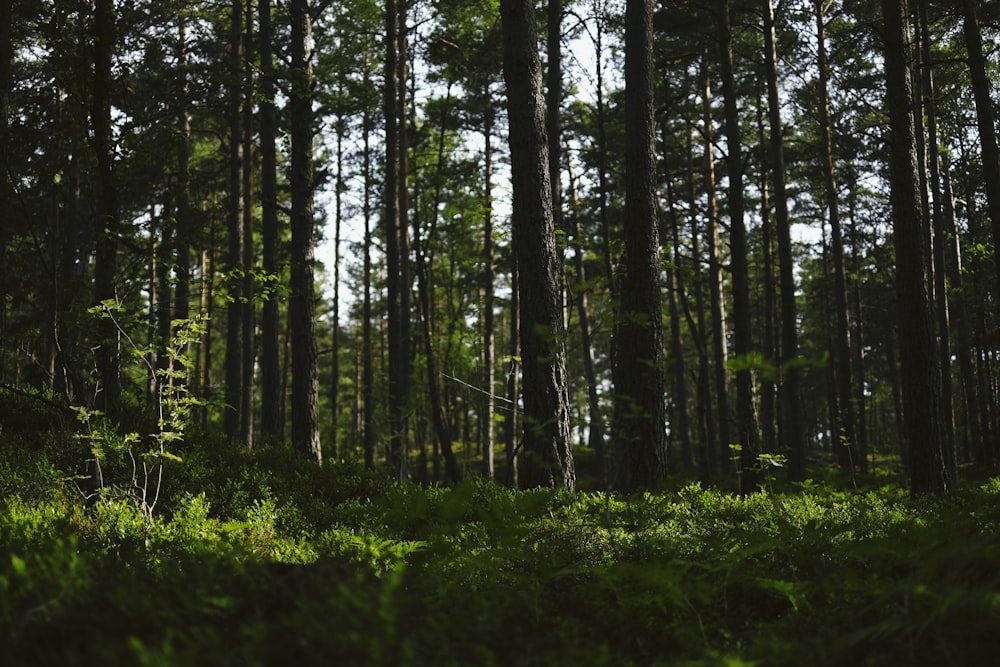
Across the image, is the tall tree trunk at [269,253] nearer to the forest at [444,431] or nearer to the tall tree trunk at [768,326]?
the forest at [444,431]

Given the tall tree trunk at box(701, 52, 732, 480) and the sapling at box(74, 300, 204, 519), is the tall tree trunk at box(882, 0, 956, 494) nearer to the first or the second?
the tall tree trunk at box(701, 52, 732, 480)

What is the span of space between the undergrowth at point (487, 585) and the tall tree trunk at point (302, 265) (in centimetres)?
458

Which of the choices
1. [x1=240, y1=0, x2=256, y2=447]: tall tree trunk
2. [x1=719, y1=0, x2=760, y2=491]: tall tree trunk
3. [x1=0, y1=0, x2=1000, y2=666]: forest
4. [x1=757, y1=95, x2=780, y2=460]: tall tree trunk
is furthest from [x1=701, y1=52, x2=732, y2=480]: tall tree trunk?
[x1=240, y1=0, x2=256, y2=447]: tall tree trunk

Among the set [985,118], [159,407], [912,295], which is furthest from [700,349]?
[159,407]

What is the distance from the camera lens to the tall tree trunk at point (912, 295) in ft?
29.5

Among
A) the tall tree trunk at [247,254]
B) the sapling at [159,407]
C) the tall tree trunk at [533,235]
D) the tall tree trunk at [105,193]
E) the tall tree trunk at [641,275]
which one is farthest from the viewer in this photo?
the tall tree trunk at [247,254]

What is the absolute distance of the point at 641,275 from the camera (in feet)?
28.9

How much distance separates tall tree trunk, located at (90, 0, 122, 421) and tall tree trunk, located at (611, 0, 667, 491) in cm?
544

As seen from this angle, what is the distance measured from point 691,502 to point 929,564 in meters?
4.65

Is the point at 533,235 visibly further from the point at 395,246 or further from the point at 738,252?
the point at 395,246

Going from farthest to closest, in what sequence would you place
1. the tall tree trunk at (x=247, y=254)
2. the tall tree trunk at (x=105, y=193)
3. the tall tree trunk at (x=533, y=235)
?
1. the tall tree trunk at (x=247, y=254)
2. the tall tree trunk at (x=533, y=235)
3. the tall tree trunk at (x=105, y=193)

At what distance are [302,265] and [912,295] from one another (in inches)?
357

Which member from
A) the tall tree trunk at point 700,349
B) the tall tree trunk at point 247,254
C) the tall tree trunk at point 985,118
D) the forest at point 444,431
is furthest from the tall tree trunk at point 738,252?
the tall tree trunk at point 247,254

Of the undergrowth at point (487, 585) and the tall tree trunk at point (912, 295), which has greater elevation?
the tall tree trunk at point (912, 295)
